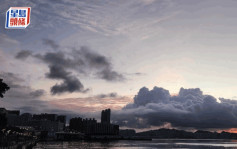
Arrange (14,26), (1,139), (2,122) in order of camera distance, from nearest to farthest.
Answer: (14,26) < (1,139) < (2,122)

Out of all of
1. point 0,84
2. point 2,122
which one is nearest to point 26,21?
point 0,84

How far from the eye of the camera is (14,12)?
4897 cm

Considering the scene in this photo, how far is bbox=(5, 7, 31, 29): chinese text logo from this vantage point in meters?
47.2

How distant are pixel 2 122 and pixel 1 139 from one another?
1386 inches

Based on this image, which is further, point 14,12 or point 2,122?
point 2,122

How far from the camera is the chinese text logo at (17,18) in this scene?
4722 cm

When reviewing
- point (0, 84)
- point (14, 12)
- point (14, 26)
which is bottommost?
point (0, 84)

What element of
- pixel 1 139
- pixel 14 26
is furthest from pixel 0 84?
pixel 14 26

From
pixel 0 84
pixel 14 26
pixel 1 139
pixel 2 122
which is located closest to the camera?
pixel 14 26

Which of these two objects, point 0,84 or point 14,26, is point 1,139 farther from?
point 14,26

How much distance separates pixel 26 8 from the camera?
161 ft

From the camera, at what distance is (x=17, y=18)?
48.5 m

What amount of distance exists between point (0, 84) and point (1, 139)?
1619 centimetres

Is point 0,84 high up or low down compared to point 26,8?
down
